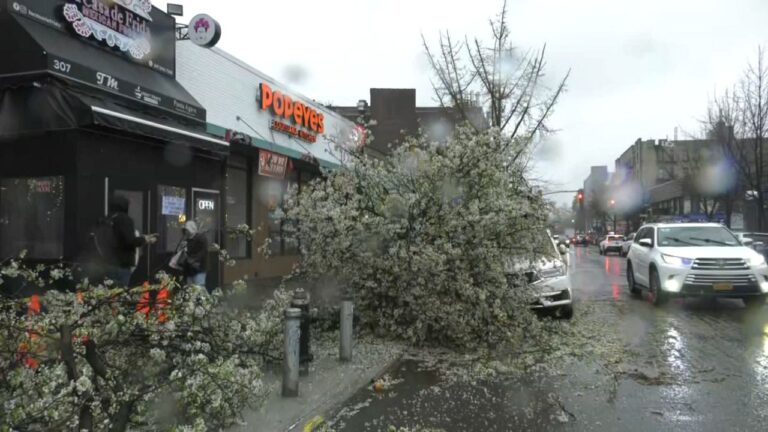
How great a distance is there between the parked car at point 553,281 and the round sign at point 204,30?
7.02 meters

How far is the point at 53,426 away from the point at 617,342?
6575 mm

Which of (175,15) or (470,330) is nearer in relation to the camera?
(470,330)

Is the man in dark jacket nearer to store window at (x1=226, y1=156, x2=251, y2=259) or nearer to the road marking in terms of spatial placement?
the road marking

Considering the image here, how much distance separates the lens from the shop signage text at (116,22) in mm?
8508

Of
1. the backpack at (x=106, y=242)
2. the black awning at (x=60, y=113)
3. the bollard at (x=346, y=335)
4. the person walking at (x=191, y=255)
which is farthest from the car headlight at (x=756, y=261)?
the backpack at (x=106, y=242)

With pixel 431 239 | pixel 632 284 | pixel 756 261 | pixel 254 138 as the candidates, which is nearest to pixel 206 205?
pixel 254 138

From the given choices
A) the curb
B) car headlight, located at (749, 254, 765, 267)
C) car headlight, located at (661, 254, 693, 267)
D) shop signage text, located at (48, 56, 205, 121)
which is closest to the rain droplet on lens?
shop signage text, located at (48, 56, 205, 121)

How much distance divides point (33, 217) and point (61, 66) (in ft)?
7.74

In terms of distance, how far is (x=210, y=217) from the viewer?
11633mm

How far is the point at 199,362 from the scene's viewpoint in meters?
3.81

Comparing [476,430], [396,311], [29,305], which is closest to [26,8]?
[29,305]

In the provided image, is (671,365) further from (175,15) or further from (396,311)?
(175,15)

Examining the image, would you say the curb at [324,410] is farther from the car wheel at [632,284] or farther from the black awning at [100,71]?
the car wheel at [632,284]

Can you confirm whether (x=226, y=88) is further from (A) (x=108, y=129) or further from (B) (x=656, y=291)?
(B) (x=656, y=291)
